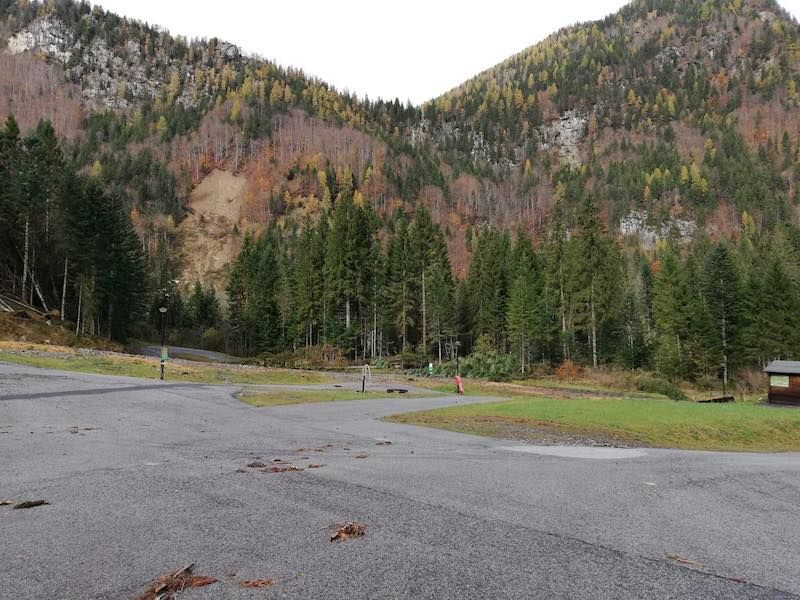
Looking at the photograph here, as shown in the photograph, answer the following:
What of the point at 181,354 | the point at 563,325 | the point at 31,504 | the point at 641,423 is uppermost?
the point at 563,325

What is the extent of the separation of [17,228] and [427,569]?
61419 mm

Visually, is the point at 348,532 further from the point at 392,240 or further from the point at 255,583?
the point at 392,240

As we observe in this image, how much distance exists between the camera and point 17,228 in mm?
50125

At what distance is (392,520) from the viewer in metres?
5.09

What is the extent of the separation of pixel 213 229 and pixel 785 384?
13824 centimetres

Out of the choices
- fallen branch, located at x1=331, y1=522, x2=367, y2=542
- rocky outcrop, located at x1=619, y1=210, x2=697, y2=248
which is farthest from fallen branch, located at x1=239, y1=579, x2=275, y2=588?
rocky outcrop, located at x1=619, y1=210, x2=697, y2=248

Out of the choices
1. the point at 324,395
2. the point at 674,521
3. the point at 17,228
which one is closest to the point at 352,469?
the point at 674,521

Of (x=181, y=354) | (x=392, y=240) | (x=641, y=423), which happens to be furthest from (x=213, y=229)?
(x=641, y=423)

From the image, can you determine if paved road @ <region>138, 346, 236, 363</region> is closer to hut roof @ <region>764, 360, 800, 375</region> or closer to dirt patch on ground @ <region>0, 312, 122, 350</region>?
dirt patch on ground @ <region>0, 312, 122, 350</region>

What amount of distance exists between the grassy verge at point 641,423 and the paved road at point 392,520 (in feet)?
16.7

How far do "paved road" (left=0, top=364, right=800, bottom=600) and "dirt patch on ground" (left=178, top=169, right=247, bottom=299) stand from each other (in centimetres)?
11745

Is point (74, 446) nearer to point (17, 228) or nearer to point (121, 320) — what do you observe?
point (17, 228)

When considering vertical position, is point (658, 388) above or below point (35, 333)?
below

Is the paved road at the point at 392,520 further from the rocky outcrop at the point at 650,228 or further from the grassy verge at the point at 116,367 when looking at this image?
the rocky outcrop at the point at 650,228
